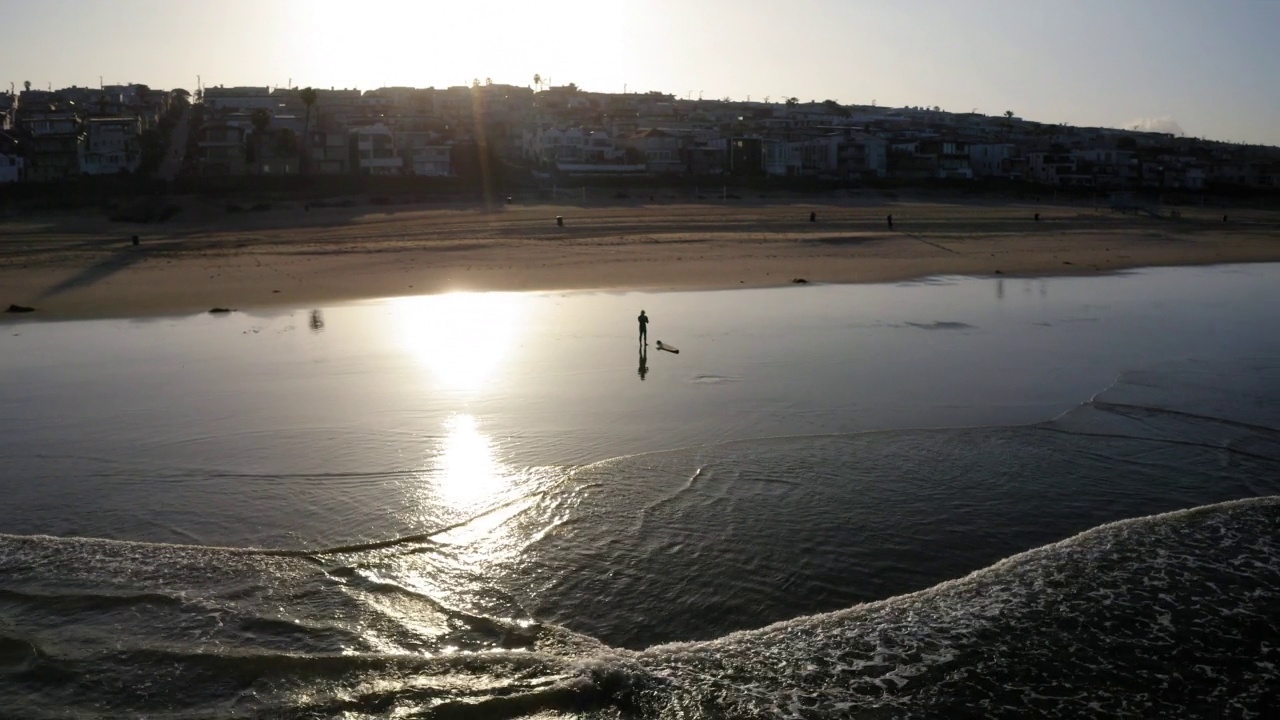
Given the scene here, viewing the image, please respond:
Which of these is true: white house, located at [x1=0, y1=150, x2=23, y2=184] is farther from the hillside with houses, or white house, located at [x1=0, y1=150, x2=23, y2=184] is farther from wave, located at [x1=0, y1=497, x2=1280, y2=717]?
wave, located at [x1=0, y1=497, x2=1280, y2=717]

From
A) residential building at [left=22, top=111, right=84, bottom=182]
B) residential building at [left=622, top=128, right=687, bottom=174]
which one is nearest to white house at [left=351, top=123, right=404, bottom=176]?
residential building at [left=22, top=111, right=84, bottom=182]

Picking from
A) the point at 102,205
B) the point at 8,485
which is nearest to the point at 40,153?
the point at 102,205

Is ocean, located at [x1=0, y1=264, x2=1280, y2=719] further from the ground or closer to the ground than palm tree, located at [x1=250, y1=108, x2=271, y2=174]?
closer to the ground

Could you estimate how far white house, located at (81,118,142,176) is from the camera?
64625 mm

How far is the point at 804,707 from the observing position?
5844 millimetres

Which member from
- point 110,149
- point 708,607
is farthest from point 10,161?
point 708,607

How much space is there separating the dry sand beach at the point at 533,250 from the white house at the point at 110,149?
881 inches

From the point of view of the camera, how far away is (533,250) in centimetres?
3191

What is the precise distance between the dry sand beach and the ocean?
32.4ft

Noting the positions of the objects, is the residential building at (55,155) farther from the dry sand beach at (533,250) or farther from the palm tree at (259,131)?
the dry sand beach at (533,250)

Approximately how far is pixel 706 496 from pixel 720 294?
1465cm

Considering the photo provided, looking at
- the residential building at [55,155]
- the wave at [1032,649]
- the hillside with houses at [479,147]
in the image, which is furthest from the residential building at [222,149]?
the wave at [1032,649]

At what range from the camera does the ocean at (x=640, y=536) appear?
6.06m

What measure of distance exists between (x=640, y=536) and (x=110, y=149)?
69.5 meters
